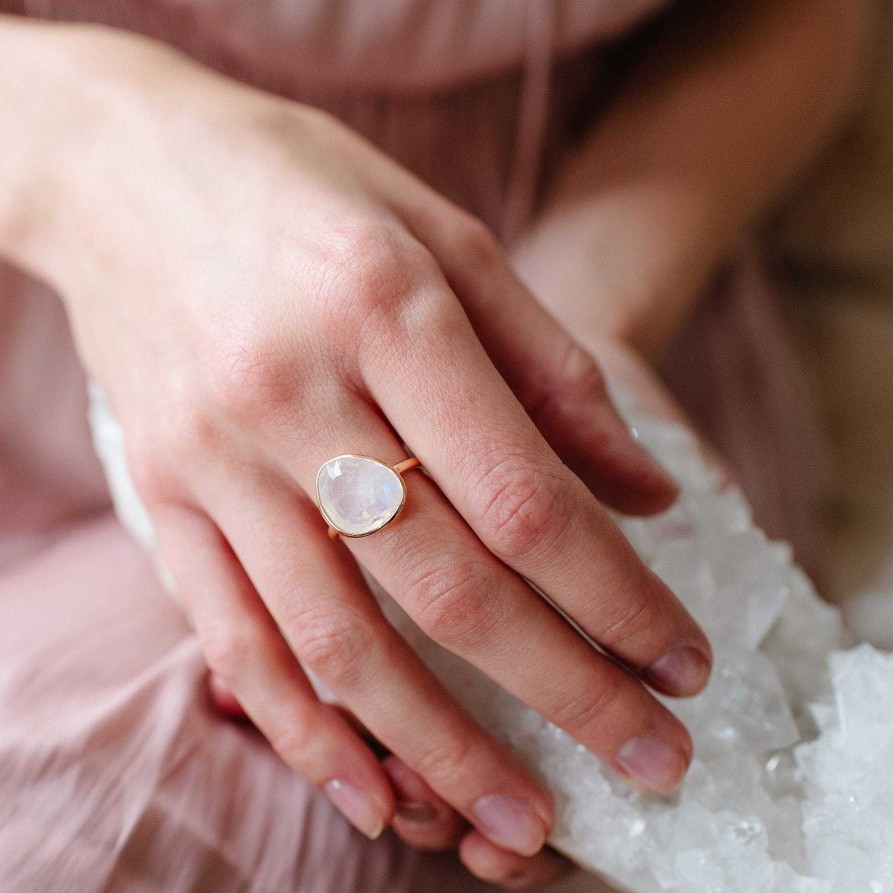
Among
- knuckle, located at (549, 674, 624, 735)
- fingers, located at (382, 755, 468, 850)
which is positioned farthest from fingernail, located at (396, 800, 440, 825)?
knuckle, located at (549, 674, 624, 735)

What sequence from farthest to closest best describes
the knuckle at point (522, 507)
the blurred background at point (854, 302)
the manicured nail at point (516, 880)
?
1. the blurred background at point (854, 302)
2. the manicured nail at point (516, 880)
3. the knuckle at point (522, 507)

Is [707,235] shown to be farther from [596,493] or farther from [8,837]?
[8,837]

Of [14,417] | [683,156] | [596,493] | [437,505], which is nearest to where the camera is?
[437,505]

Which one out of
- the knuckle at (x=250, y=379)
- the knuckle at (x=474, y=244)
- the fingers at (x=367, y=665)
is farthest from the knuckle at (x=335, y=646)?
the knuckle at (x=474, y=244)

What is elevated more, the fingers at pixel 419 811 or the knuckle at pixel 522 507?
the knuckle at pixel 522 507

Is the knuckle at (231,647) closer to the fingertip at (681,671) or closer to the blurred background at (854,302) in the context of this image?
the fingertip at (681,671)

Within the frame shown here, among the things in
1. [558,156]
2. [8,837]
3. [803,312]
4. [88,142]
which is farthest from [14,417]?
[803,312]

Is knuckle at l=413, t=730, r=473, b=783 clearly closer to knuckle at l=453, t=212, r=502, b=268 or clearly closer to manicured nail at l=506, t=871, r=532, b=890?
manicured nail at l=506, t=871, r=532, b=890
